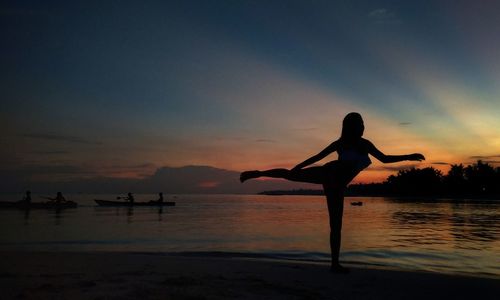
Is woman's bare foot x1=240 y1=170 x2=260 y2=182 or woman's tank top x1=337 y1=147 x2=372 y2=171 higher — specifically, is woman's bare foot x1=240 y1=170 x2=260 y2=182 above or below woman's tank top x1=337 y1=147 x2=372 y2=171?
below

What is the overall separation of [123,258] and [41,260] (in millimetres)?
1585

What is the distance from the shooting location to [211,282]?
18.1 ft

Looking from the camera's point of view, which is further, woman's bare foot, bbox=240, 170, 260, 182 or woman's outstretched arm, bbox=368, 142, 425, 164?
woman's bare foot, bbox=240, 170, 260, 182

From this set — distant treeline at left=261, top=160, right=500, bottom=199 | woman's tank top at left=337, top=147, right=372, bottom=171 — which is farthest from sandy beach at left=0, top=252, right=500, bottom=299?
distant treeline at left=261, top=160, right=500, bottom=199

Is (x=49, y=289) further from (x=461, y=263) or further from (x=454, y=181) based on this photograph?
(x=454, y=181)

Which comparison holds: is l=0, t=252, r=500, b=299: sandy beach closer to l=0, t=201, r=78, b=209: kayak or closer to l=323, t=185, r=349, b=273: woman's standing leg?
l=323, t=185, r=349, b=273: woman's standing leg

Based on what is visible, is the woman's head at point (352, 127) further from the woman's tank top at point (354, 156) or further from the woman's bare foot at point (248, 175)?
the woman's bare foot at point (248, 175)

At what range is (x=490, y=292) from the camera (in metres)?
5.62

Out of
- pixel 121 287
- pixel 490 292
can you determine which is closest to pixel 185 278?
pixel 121 287

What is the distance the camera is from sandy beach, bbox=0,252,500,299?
4.83 meters

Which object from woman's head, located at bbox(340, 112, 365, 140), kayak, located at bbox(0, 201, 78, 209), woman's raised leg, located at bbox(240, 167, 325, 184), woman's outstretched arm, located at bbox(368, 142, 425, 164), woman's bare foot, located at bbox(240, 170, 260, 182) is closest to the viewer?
woman's outstretched arm, located at bbox(368, 142, 425, 164)

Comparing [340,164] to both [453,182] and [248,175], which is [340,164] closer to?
[248,175]

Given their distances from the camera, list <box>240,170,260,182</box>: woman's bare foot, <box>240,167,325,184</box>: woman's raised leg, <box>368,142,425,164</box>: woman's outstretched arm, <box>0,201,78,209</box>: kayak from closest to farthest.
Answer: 1. <box>368,142,425,164</box>: woman's outstretched arm
2. <box>240,167,325,184</box>: woman's raised leg
3. <box>240,170,260,182</box>: woman's bare foot
4. <box>0,201,78,209</box>: kayak

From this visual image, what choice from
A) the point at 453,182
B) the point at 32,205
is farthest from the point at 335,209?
the point at 453,182
